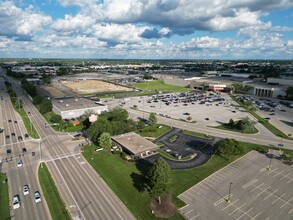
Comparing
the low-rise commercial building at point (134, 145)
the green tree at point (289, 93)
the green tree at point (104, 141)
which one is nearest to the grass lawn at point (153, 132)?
the low-rise commercial building at point (134, 145)

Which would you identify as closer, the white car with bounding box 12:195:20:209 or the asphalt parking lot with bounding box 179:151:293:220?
the asphalt parking lot with bounding box 179:151:293:220

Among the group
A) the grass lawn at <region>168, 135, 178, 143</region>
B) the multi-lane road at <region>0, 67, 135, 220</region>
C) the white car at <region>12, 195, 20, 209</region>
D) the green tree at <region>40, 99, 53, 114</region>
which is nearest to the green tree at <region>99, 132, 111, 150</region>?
the multi-lane road at <region>0, 67, 135, 220</region>

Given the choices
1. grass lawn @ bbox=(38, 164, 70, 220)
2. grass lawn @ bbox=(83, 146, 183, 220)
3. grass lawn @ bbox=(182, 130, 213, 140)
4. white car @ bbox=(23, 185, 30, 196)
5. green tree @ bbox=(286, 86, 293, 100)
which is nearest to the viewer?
grass lawn @ bbox=(38, 164, 70, 220)

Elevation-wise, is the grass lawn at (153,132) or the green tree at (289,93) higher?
the green tree at (289,93)

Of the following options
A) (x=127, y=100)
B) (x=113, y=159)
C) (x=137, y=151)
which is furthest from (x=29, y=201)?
(x=127, y=100)

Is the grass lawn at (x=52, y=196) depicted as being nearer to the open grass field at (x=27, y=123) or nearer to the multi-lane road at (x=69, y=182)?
the multi-lane road at (x=69, y=182)

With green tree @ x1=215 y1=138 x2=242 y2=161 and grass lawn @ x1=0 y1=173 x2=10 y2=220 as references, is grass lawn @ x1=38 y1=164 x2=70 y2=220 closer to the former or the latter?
grass lawn @ x1=0 y1=173 x2=10 y2=220
